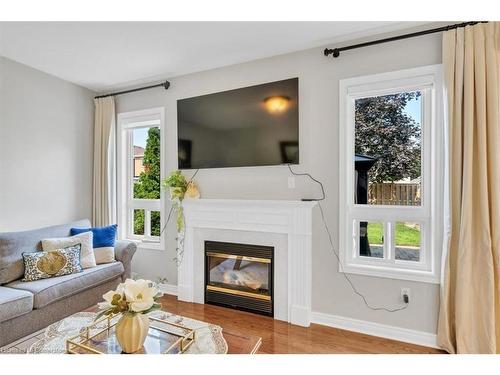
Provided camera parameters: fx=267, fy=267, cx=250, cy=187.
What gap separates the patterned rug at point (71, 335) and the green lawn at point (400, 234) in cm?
157

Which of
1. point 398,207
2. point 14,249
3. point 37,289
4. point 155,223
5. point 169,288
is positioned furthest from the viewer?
point 155,223

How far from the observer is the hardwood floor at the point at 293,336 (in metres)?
2.10

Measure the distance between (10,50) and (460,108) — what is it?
403 centimetres

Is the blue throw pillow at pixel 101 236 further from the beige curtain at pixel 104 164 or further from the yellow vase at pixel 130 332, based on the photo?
the yellow vase at pixel 130 332

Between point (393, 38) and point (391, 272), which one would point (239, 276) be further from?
point (393, 38)

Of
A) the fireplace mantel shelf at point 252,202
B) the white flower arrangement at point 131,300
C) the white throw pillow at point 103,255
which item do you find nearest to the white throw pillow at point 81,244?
the white throw pillow at point 103,255

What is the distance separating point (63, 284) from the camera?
238 centimetres

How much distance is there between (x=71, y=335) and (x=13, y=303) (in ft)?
2.22

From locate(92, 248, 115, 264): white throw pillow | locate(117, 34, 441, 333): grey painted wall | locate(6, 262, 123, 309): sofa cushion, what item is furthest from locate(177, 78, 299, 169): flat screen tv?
locate(6, 262, 123, 309): sofa cushion

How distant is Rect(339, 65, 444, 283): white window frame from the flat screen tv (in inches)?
18.9

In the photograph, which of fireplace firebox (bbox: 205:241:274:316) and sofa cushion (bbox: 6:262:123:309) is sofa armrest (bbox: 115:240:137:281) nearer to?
sofa cushion (bbox: 6:262:123:309)

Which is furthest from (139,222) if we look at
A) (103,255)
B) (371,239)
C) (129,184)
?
(371,239)
